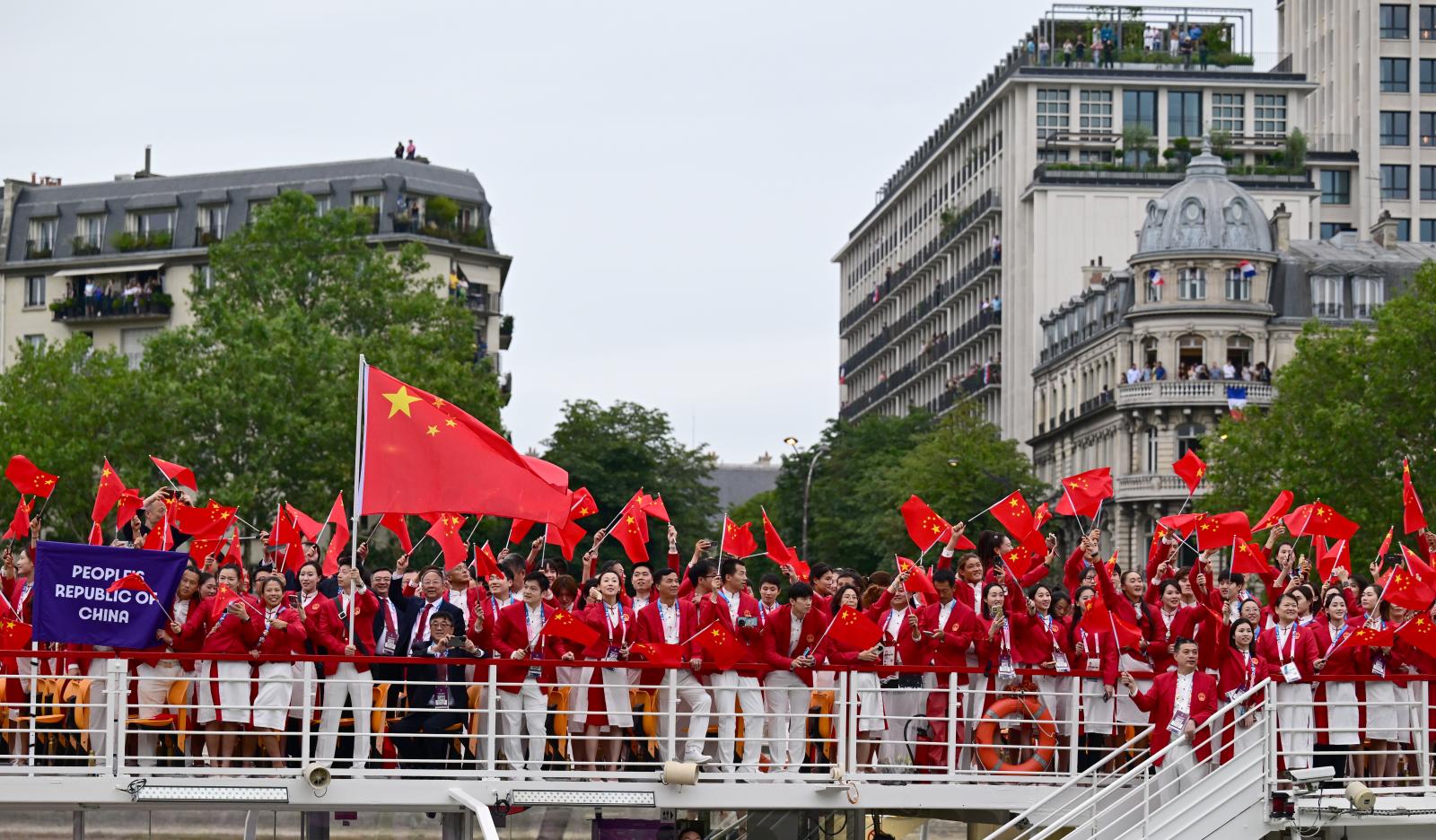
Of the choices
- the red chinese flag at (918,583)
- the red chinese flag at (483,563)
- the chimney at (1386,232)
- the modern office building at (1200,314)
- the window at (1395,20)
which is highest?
the window at (1395,20)

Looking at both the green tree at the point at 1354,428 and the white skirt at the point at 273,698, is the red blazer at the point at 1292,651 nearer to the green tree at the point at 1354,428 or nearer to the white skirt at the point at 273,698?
the white skirt at the point at 273,698

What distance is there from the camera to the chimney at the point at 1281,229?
114188 mm

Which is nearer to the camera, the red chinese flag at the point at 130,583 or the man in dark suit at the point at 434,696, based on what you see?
the red chinese flag at the point at 130,583

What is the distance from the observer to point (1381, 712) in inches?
Result: 857

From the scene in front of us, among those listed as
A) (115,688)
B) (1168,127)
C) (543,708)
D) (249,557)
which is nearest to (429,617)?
(543,708)

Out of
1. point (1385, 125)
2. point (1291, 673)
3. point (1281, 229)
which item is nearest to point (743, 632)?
point (1291, 673)

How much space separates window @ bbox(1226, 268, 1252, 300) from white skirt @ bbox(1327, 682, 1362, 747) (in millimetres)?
91060

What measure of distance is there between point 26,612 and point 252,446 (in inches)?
2261

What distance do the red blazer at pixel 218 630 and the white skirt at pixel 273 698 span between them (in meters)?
0.25

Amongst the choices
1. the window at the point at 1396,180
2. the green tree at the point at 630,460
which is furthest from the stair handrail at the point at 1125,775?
the window at the point at 1396,180

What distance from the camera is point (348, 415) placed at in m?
79.2

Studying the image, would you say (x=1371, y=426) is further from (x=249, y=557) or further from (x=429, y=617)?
(x=429, y=617)

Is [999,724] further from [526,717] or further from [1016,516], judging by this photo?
[526,717]

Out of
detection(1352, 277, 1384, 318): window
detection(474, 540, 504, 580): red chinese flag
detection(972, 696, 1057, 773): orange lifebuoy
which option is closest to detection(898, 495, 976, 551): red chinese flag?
detection(972, 696, 1057, 773): orange lifebuoy
